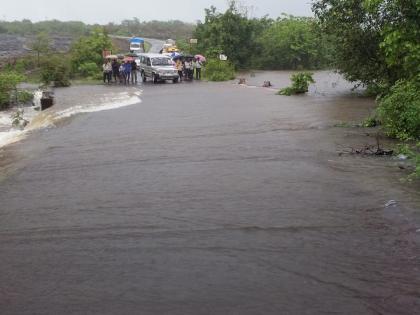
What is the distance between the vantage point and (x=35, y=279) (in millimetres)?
6363

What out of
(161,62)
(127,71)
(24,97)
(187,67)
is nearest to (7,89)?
(24,97)

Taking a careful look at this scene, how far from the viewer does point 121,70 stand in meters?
31.8

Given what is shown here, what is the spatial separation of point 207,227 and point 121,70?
25.4 m

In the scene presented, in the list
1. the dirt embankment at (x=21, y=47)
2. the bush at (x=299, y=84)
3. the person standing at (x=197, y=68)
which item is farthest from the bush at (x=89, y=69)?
the bush at (x=299, y=84)

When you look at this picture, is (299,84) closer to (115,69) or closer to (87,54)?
(115,69)

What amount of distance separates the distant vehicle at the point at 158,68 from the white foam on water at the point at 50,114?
5097 millimetres

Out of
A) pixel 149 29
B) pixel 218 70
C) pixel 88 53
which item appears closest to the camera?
pixel 218 70

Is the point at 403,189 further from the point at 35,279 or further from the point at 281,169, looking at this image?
the point at 35,279

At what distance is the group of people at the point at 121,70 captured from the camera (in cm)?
3177

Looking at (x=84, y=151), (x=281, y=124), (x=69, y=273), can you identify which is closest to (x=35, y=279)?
(x=69, y=273)

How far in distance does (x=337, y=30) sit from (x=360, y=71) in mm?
2169

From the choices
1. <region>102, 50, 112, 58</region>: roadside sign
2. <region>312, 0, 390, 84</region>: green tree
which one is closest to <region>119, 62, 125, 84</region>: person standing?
<region>102, 50, 112, 58</region>: roadside sign

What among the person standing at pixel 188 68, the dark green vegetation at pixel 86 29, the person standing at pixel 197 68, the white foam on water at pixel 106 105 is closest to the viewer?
the white foam on water at pixel 106 105

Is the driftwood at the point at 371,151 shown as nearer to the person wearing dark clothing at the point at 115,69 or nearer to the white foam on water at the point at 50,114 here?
the white foam on water at the point at 50,114
